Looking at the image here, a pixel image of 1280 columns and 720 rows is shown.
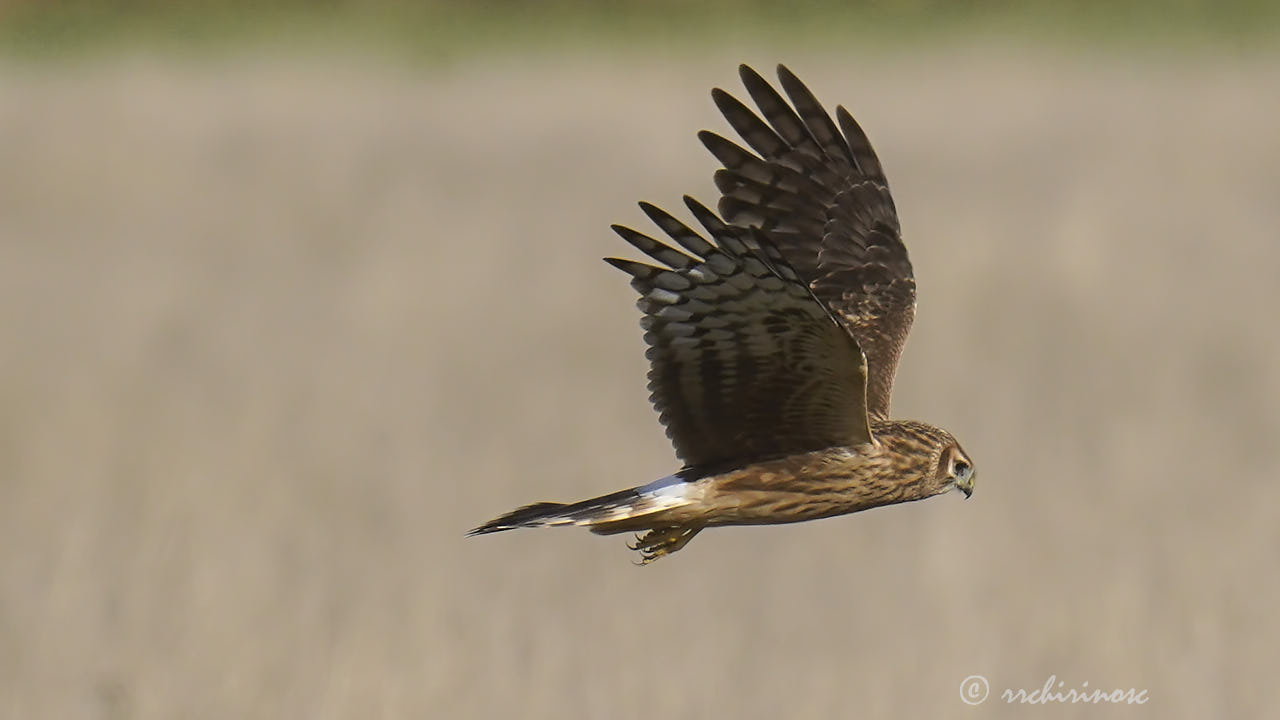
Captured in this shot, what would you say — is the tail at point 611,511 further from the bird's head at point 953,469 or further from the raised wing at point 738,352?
the bird's head at point 953,469

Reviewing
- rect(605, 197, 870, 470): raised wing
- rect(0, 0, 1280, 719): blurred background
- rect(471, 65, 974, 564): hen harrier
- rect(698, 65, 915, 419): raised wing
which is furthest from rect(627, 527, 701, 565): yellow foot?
rect(698, 65, 915, 419): raised wing

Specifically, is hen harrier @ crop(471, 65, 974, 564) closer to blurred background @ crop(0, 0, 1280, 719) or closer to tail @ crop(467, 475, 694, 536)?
tail @ crop(467, 475, 694, 536)

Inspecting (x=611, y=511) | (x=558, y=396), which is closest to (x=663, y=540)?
(x=611, y=511)

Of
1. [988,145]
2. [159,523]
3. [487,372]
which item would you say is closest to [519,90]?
[988,145]

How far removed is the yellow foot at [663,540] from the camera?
14.3 ft

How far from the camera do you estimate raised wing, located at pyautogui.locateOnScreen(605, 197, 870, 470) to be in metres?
3.69

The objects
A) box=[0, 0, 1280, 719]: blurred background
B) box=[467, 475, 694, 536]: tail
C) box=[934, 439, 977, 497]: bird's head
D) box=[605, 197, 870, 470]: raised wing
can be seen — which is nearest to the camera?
box=[605, 197, 870, 470]: raised wing

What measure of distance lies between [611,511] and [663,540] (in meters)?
0.44

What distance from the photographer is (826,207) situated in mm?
4863

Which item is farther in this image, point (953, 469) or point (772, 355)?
point (953, 469)

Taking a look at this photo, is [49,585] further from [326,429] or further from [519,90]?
[519,90]

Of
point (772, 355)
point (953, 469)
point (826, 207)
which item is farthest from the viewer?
point (826, 207)

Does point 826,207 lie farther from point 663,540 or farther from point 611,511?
point 611,511

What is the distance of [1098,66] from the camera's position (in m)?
9.28
